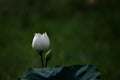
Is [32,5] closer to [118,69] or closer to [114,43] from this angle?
[114,43]

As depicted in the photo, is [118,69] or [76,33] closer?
[118,69]

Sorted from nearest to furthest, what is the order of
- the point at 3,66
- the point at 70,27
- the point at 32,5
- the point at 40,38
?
the point at 40,38
the point at 3,66
the point at 70,27
the point at 32,5

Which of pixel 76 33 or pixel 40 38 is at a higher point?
pixel 76 33

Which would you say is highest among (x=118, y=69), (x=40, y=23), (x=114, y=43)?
(x=40, y=23)

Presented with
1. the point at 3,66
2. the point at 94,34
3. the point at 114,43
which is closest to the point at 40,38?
the point at 3,66

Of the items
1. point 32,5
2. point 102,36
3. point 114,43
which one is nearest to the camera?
→ point 114,43

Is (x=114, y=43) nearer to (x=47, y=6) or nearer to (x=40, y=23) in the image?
(x=40, y=23)
